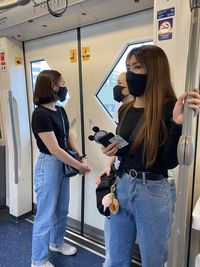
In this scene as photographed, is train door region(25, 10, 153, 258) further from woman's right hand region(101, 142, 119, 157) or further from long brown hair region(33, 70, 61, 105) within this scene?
woman's right hand region(101, 142, 119, 157)

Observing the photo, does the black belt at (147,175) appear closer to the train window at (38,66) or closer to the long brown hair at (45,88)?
the long brown hair at (45,88)

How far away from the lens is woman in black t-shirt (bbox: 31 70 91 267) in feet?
6.60

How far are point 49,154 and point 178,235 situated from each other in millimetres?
1426

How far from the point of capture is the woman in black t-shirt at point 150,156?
4.04 ft

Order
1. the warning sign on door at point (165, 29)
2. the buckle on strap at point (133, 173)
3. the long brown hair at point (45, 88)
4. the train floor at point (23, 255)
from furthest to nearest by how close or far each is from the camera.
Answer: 1. the train floor at point (23, 255)
2. the long brown hair at point (45, 88)
3. the warning sign on door at point (165, 29)
4. the buckle on strap at point (133, 173)

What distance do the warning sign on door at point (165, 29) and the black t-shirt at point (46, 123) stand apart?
94 cm

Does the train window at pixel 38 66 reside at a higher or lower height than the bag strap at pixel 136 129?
higher

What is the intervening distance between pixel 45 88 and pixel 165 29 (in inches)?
37.7

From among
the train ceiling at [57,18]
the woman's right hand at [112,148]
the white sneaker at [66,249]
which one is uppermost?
the train ceiling at [57,18]

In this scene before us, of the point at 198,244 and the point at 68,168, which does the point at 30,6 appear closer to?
the point at 68,168

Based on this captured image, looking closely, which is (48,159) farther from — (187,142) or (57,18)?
(187,142)

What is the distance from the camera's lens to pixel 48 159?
213 cm

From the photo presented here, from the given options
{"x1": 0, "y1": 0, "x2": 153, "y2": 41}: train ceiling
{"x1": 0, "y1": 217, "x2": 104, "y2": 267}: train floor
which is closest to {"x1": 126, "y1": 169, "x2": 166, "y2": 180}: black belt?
{"x1": 0, "y1": 0, "x2": 153, "y2": 41}: train ceiling

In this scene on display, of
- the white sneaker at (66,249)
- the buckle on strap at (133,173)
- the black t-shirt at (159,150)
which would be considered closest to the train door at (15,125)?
the white sneaker at (66,249)
